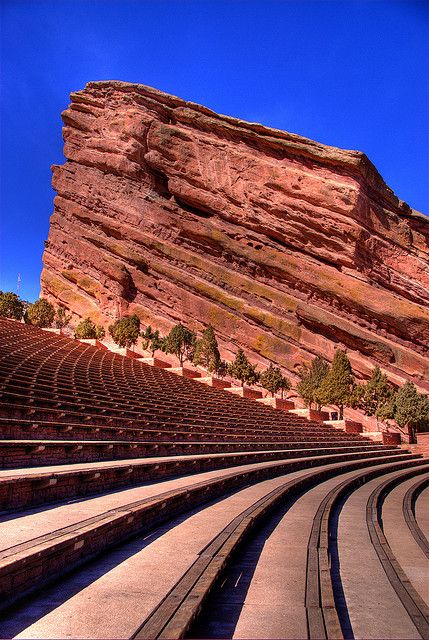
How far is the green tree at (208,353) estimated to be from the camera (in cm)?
4928

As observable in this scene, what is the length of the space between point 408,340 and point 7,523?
53.3m

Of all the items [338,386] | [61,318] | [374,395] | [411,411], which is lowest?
[411,411]

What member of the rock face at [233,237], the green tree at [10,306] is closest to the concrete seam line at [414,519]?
the rock face at [233,237]

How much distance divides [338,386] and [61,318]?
34682mm

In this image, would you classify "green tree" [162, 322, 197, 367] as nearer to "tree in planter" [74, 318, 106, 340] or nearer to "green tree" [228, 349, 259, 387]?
"green tree" [228, 349, 259, 387]

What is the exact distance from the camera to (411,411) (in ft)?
120

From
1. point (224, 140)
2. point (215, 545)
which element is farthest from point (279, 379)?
point (215, 545)

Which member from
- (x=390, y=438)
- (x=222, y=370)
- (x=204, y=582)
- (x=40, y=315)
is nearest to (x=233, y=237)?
(x=222, y=370)

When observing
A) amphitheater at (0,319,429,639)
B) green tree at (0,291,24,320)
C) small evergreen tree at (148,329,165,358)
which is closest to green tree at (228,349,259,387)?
small evergreen tree at (148,329,165,358)

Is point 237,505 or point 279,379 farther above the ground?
point 279,379

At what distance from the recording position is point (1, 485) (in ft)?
19.6

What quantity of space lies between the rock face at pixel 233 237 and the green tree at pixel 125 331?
20.4 feet

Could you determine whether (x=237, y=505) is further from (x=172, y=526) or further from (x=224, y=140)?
(x=224, y=140)

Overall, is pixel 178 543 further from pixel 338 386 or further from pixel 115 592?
pixel 338 386
